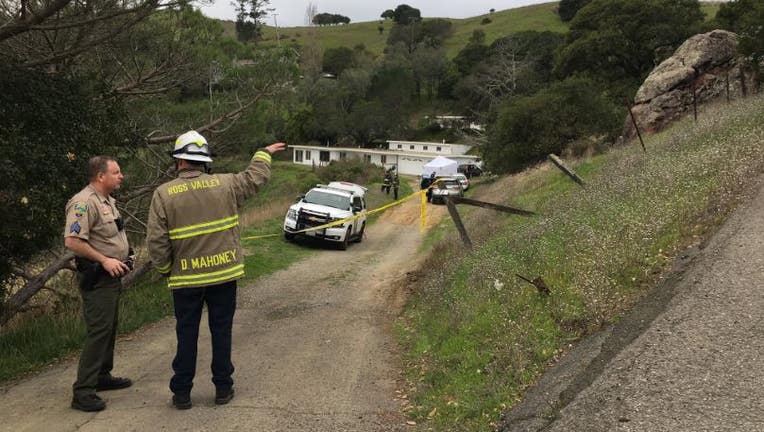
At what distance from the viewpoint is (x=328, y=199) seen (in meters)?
19.0

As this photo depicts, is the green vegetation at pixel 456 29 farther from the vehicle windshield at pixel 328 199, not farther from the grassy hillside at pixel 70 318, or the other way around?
the grassy hillside at pixel 70 318

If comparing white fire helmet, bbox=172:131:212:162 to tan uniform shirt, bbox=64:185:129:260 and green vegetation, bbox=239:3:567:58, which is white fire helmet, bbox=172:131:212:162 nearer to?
tan uniform shirt, bbox=64:185:129:260

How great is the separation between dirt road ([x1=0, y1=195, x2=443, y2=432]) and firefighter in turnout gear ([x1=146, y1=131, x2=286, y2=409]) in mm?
348

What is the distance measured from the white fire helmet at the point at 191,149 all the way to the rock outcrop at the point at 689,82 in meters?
21.5

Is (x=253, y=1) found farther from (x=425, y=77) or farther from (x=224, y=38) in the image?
(x=425, y=77)

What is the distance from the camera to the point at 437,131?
275 ft

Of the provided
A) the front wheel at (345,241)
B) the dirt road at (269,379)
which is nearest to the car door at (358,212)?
the front wheel at (345,241)

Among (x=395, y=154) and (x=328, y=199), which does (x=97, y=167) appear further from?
(x=395, y=154)

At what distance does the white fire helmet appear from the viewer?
4.43 meters

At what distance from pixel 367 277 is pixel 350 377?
6707mm

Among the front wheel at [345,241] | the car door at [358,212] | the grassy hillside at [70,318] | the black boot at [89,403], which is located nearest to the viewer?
the black boot at [89,403]

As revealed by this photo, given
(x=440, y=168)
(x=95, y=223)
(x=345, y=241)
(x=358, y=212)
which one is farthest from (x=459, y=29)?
(x=95, y=223)

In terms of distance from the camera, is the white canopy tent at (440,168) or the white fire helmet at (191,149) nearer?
the white fire helmet at (191,149)

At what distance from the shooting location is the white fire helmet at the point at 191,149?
443cm
